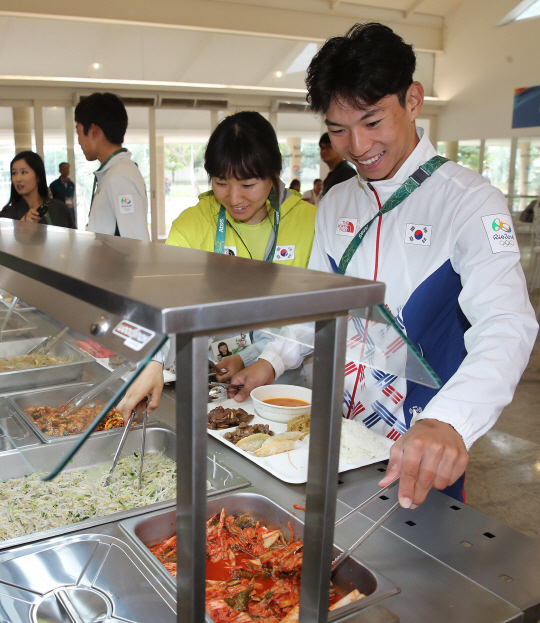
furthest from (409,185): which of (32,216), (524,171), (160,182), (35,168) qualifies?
→ (524,171)

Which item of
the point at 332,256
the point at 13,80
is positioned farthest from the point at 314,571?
the point at 13,80

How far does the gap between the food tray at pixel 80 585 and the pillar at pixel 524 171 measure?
10.4 metres

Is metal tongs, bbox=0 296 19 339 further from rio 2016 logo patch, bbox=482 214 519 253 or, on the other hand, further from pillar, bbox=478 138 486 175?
pillar, bbox=478 138 486 175

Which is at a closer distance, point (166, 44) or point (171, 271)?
point (171, 271)

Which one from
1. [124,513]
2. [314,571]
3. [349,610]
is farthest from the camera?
[124,513]

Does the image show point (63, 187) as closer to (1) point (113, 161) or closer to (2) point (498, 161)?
(1) point (113, 161)

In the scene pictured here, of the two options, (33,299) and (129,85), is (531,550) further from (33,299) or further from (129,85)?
(129,85)

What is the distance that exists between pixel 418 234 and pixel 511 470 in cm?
239

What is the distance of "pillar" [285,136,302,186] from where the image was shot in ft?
36.2

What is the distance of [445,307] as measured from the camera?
55.1 inches

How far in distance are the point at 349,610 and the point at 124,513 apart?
0.46 meters

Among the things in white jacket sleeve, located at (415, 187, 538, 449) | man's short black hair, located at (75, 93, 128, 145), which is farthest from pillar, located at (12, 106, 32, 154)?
white jacket sleeve, located at (415, 187, 538, 449)

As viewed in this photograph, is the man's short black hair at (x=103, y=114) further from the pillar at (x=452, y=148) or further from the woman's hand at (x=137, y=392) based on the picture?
the pillar at (x=452, y=148)

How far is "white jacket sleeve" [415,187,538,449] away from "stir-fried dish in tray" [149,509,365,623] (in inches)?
12.8
